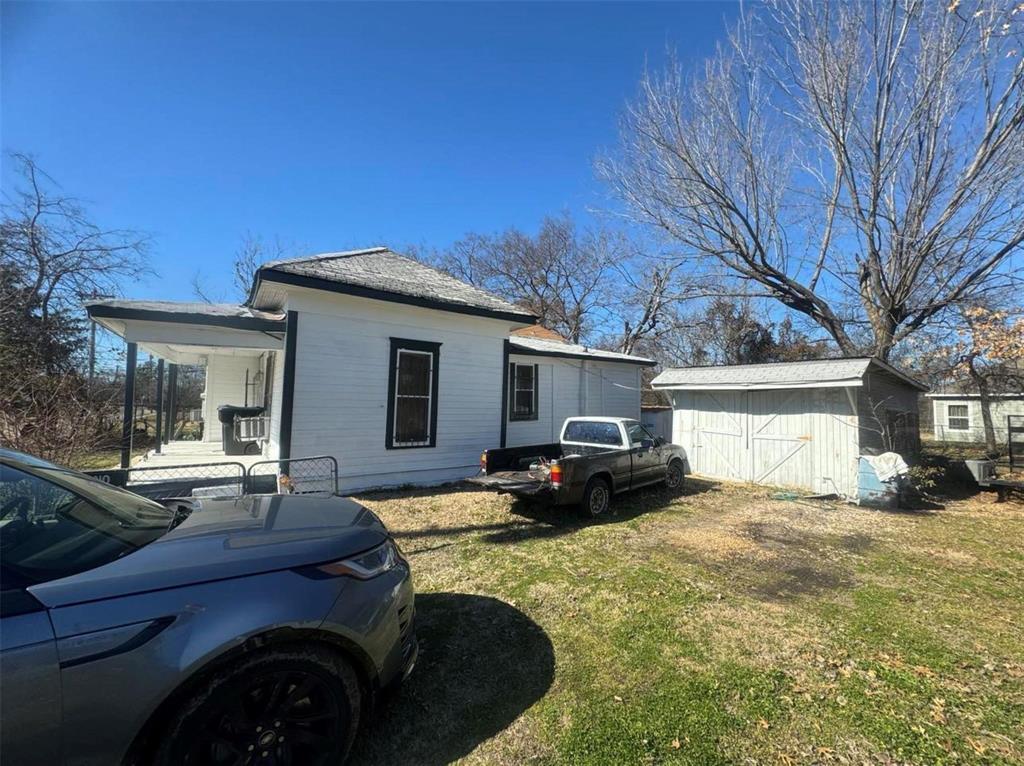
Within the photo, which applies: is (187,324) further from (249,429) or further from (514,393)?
(514,393)

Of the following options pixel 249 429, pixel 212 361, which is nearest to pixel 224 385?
pixel 212 361

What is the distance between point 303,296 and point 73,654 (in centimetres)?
725

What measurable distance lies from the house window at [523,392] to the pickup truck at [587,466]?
366 cm

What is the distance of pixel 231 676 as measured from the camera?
1904 millimetres

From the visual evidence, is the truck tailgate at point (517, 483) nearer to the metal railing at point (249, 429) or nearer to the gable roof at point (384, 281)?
the gable roof at point (384, 281)

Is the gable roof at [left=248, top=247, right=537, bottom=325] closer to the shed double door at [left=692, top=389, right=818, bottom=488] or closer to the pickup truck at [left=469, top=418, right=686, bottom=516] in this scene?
the pickup truck at [left=469, top=418, right=686, bottom=516]

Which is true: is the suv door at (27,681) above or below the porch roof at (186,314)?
below

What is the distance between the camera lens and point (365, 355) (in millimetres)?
8750

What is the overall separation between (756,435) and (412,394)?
→ 8.39 m

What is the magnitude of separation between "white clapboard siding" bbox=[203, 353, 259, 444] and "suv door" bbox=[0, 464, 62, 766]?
39.4 feet

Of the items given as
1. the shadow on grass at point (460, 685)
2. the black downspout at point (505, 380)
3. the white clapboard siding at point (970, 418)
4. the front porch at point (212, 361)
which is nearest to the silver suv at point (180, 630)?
the shadow on grass at point (460, 685)

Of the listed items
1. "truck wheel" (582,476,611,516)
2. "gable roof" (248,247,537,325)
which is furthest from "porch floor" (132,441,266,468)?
"truck wheel" (582,476,611,516)

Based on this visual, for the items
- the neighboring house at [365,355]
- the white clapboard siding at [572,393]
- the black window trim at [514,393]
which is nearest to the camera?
the neighboring house at [365,355]

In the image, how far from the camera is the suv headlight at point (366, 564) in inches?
89.8
